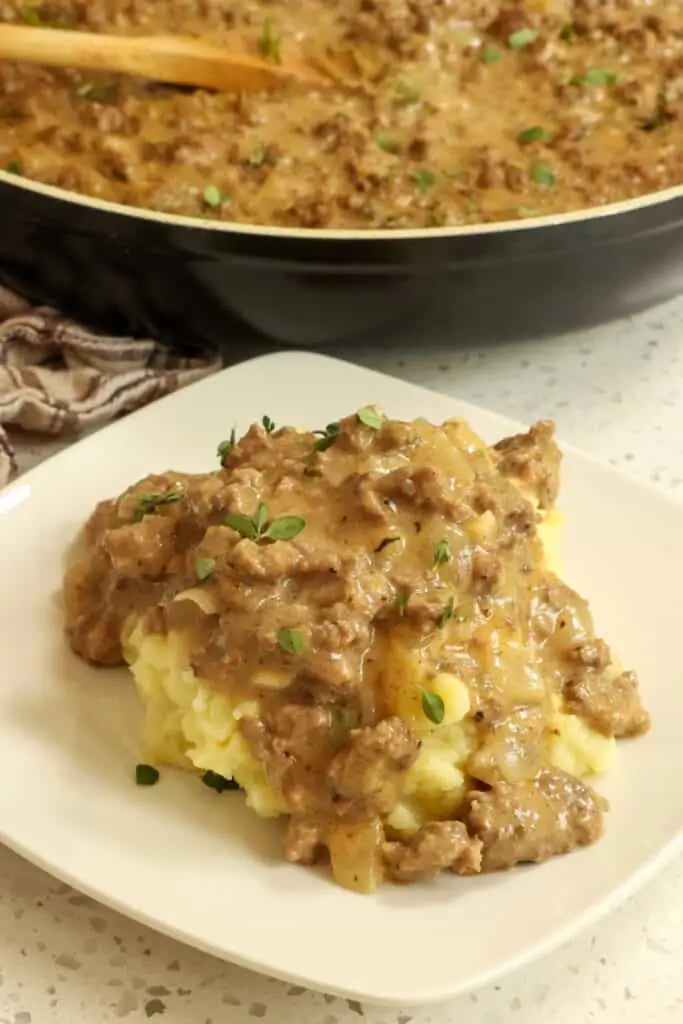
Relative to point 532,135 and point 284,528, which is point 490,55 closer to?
point 532,135

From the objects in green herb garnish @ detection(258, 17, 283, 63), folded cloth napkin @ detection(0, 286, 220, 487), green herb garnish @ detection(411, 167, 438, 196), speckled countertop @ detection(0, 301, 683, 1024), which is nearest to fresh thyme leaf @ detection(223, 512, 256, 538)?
speckled countertop @ detection(0, 301, 683, 1024)

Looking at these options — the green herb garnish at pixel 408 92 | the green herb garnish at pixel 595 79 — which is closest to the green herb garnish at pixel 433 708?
the green herb garnish at pixel 408 92

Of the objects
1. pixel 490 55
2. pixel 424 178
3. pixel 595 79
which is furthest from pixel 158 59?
pixel 595 79

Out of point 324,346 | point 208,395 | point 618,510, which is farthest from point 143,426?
point 618,510

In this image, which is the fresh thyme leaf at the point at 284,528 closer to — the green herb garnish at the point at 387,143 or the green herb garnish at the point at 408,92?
the green herb garnish at the point at 387,143

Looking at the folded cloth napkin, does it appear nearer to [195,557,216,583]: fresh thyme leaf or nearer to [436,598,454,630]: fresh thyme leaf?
[195,557,216,583]: fresh thyme leaf
